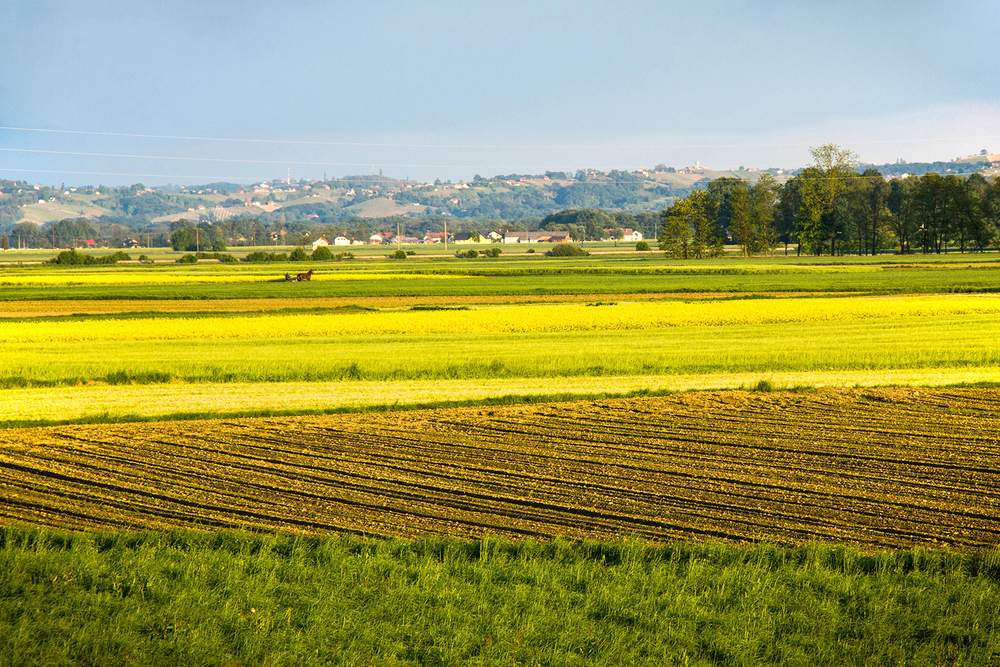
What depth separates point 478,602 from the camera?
10648 millimetres

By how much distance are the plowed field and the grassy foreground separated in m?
1.10

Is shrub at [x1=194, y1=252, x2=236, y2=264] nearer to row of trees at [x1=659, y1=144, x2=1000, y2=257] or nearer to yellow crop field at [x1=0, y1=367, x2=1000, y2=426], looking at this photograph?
row of trees at [x1=659, y1=144, x2=1000, y2=257]

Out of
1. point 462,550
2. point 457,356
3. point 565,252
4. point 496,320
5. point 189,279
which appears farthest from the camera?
point 565,252

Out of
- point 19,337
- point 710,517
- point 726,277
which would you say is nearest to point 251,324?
point 19,337

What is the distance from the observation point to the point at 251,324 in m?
42.7

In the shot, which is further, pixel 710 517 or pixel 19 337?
pixel 19 337

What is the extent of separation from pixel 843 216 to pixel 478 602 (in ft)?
489

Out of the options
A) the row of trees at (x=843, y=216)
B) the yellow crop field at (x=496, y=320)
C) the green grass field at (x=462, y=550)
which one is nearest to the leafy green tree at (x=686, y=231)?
the row of trees at (x=843, y=216)

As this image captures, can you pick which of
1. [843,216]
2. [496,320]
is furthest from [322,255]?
[496,320]

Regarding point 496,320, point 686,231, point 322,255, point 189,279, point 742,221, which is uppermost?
point 742,221

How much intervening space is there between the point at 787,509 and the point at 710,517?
1059 mm

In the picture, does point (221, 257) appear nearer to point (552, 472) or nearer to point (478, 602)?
→ point (552, 472)

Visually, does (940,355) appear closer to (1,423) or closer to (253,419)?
(253,419)

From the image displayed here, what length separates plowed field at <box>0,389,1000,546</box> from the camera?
13648 mm
